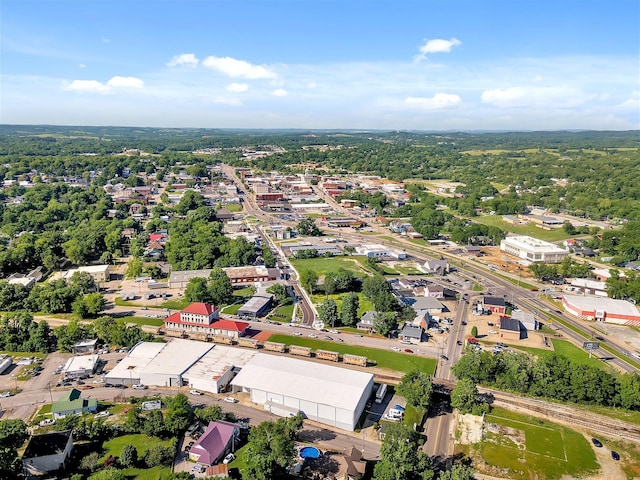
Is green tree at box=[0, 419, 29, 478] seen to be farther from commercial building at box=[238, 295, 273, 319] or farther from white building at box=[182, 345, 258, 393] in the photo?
commercial building at box=[238, 295, 273, 319]

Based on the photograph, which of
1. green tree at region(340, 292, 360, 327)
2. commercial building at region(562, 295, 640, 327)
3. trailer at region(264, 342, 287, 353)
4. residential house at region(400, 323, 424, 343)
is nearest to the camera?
trailer at region(264, 342, 287, 353)

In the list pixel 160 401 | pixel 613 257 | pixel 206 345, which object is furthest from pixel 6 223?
pixel 613 257

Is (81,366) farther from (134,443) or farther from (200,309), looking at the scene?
(134,443)

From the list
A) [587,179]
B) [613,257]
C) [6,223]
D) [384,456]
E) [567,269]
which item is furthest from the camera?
[587,179]

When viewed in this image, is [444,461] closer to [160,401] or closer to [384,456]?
[384,456]

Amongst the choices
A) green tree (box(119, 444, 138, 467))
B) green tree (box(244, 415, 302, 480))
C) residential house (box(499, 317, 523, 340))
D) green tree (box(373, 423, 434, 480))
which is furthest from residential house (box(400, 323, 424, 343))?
green tree (box(119, 444, 138, 467))

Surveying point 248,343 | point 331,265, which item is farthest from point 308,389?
point 331,265
